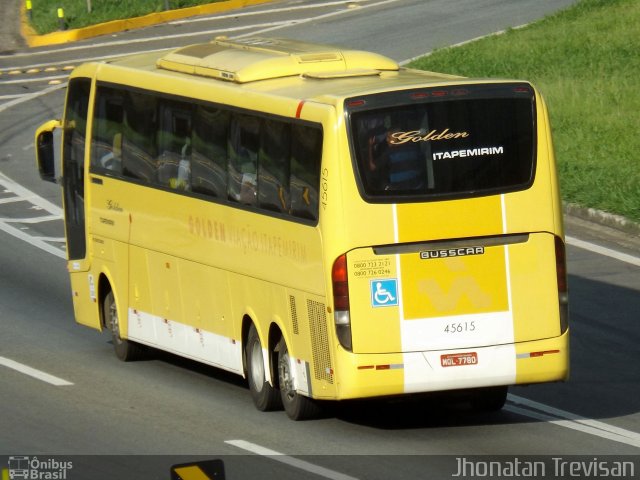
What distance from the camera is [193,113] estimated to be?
15.3 m

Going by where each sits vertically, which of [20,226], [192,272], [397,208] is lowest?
[20,226]

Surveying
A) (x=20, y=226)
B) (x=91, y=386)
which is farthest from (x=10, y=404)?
(x=20, y=226)

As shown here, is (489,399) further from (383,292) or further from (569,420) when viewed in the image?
(383,292)

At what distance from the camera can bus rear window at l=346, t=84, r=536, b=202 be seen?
1309 centimetres

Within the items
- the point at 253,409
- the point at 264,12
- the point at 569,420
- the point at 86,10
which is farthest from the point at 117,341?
the point at 86,10

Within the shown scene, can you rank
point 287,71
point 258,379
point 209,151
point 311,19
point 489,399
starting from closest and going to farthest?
point 489,399, point 258,379, point 287,71, point 209,151, point 311,19

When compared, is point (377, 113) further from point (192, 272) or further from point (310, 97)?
point (192, 272)

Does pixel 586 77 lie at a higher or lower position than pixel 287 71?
lower

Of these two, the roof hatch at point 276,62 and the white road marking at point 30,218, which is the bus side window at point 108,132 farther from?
the white road marking at point 30,218

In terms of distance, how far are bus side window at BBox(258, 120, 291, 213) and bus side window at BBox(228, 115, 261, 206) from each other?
115 millimetres

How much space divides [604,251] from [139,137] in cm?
740

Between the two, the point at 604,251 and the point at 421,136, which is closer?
the point at 421,136

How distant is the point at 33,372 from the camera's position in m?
16.3

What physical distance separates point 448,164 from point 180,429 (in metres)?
3.03
